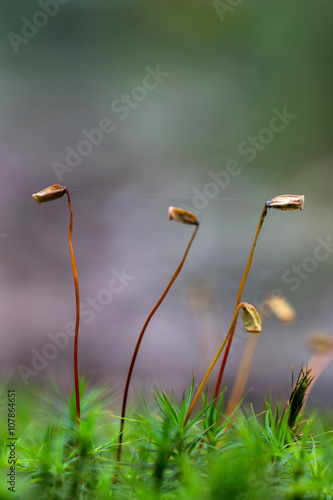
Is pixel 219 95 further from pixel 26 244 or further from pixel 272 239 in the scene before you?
pixel 26 244

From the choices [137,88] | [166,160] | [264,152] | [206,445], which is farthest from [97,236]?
[206,445]

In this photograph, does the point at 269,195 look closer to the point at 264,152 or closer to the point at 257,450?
the point at 264,152

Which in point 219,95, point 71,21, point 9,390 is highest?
point 71,21

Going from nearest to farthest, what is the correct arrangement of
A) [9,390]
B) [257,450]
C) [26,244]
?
1. [257,450]
2. [9,390]
3. [26,244]

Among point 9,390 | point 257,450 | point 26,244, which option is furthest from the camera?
point 26,244

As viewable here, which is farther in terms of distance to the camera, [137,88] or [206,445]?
[137,88]

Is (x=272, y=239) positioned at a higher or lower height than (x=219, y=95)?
lower

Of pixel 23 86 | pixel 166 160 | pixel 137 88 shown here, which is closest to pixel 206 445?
pixel 166 160
